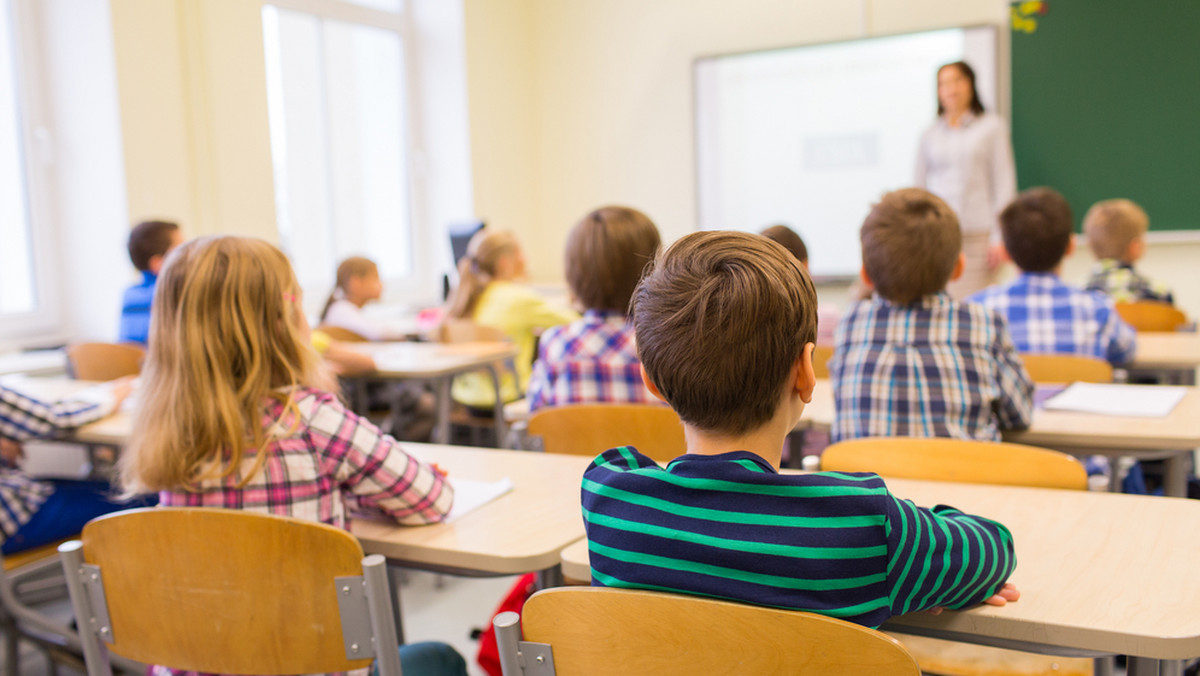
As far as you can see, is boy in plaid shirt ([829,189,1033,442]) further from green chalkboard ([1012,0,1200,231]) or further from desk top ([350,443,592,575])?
green chalkboard ([1012,0,1200,231])


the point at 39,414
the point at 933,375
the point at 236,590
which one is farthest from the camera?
the point at 39,414

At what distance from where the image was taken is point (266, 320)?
4.69 feet

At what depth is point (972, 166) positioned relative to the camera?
15.5 feet

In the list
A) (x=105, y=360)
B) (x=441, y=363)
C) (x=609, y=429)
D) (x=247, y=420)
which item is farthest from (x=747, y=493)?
(x=105, y=360)

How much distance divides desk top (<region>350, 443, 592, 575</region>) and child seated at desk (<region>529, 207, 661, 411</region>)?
1.57 ft

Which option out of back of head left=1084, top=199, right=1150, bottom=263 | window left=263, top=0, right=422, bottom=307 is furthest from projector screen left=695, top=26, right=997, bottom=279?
window left=263, top=0, right=422, bottom=307

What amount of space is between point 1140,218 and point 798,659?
357 centimetres

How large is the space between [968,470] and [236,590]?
42.9 inches

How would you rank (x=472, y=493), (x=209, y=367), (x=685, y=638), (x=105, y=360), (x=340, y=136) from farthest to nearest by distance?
(x=340, y=136), (x=105, y=360), (x=472, y=493), (x=209, y=367), (x=685, y=638)

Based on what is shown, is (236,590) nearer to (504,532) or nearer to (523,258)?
(504,532)

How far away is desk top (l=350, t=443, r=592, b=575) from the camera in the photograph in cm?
132

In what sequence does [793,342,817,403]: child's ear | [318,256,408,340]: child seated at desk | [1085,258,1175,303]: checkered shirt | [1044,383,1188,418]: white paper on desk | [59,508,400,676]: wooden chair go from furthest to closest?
[318,256,408,340]: child seated at desk < [1085,258,1175,303]: checkered shirt < [1044,383,1188,418]: white paper on desk < [59,508,400,676]: wooden chair < [793,342,817,403]: child's ear

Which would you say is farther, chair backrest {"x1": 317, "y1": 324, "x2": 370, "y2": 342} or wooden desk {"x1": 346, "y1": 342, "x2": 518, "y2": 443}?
chair backrest {"x1": 317, "y1": 324, "x2": 370, "y2": 342}

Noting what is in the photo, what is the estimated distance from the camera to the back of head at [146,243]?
3441 millimetres
